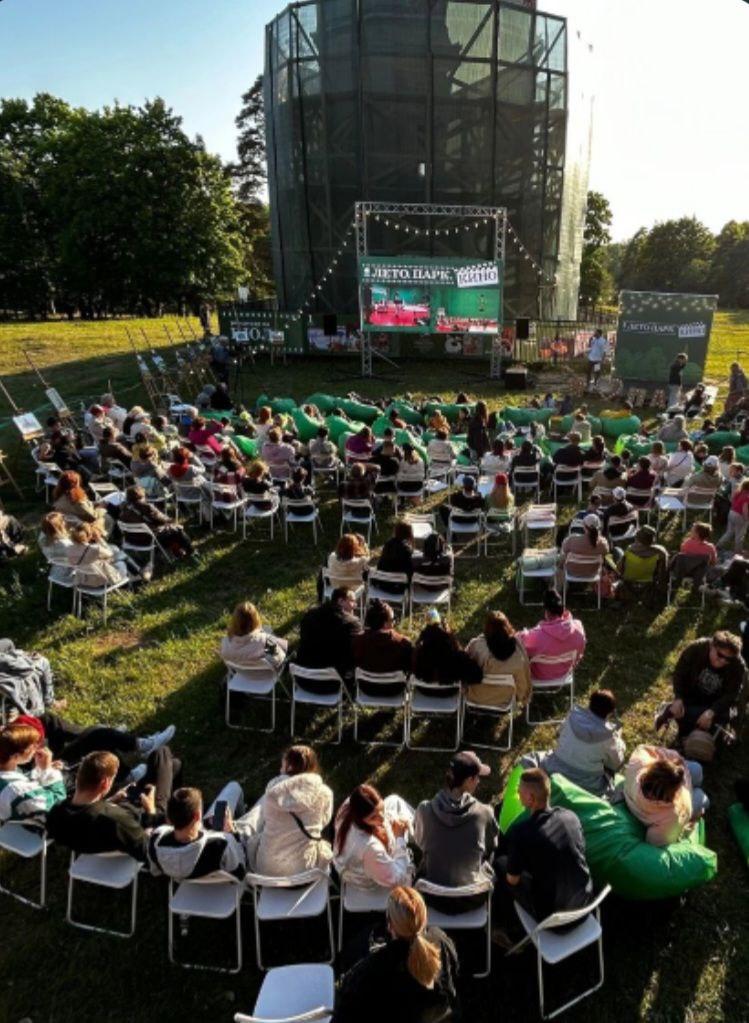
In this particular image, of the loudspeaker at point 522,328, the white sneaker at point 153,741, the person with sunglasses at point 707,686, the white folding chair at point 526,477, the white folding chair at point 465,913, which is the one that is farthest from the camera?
the loudspeaker at point 522,328

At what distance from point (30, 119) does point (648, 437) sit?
45.8 metres

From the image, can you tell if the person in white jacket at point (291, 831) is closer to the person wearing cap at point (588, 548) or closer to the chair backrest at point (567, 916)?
the chair backrest at point (567, 916)

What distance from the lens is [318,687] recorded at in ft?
19.7

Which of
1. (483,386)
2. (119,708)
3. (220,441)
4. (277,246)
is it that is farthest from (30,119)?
(119,708)

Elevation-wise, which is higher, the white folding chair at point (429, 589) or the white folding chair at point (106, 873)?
the white folding chair at point (429, 589)

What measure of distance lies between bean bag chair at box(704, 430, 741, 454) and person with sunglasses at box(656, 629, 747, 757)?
8911 mm

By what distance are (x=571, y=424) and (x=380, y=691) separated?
34.8ft

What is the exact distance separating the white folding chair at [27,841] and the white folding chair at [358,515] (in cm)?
595

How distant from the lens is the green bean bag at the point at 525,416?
15.8 meters

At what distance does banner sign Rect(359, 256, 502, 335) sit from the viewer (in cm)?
2005

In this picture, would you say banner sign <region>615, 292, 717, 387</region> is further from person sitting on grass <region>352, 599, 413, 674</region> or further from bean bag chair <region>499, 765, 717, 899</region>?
bean bag chair <region>499, 765, 717, 899</region>

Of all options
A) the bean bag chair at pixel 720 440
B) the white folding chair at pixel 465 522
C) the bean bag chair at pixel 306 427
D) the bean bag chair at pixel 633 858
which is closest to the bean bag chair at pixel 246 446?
the bean bag chair at pixel 306 427

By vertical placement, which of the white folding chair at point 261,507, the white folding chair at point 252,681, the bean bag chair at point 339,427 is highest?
the bean bag chair at point 339,427

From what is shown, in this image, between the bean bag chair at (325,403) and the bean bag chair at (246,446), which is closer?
the bean bag chair at (246,446)
